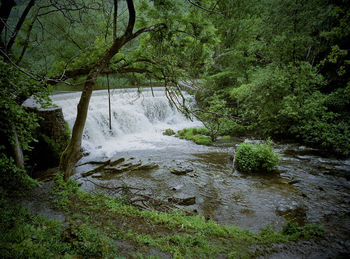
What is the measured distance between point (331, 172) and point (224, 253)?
6934 mm

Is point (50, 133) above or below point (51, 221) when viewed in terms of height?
above

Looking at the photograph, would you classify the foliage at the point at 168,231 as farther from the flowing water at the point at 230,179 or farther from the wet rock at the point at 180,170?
the wet rock at the point at 180,170

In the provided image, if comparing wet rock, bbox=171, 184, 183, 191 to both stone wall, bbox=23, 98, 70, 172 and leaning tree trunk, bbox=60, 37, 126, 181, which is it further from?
stone wall, bbox=23, 98, 70, 172

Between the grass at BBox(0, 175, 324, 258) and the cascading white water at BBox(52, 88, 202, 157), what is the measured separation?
18.4 ft

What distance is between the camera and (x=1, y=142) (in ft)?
17.1

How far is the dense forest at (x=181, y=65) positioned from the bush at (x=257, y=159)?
5.13 ft

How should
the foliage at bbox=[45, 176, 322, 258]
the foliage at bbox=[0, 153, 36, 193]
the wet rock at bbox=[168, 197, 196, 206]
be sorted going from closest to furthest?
1. the foliage at bbox=[45, 176, 322, 258]
2. the foliage at bbox=[0, 153, 36, 193]
3. the wet rock at bbox=[168, 197, 196, 206]

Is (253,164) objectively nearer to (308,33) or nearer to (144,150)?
(144,150)

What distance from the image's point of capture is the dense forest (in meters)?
3.62

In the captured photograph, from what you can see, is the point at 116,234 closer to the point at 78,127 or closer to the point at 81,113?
the point at 78,127

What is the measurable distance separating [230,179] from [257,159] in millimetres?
1555

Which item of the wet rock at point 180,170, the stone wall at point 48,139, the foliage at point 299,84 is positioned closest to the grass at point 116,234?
the wet rock at point 180,170

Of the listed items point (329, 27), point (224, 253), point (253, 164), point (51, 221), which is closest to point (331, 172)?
point (253, 164)

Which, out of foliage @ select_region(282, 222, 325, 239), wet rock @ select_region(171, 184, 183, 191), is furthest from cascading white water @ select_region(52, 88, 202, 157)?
foliage @ select_region(282, 222, 325, 239)
